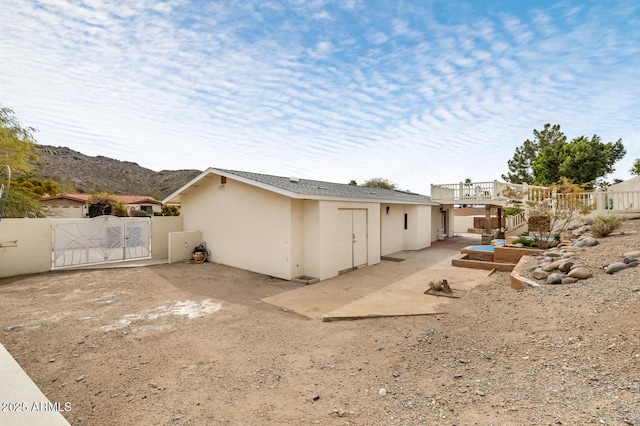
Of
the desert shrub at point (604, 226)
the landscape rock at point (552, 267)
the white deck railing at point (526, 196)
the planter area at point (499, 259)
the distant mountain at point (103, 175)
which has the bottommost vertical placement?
the planter area at point (499, 259)

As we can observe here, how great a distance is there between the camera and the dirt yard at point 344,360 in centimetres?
289

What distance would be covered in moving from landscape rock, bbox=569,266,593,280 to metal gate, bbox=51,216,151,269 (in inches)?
560

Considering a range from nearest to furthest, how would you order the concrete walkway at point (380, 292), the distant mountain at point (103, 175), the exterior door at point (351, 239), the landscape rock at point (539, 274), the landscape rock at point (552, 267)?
1. the concrete walkway at point (380, 292)
2. the landscape rock at point (539, 274)
3. the landscape rock at point (552, 267)
4. the exterior door at point (351, 239)
5. the distant mountain at point (103, 175)

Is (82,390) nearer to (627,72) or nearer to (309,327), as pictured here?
(309,327)

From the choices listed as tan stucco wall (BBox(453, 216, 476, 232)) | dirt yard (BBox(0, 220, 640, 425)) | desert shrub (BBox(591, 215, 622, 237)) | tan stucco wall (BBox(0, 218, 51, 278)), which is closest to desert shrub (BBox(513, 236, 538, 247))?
desert shrub (BBox(591, 215, 622, 237))

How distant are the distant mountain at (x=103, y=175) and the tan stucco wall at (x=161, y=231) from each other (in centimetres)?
4916

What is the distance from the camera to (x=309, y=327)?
5.55m

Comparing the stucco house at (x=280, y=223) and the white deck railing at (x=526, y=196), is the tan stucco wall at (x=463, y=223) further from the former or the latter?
the stucco house at (x=280, y=223)

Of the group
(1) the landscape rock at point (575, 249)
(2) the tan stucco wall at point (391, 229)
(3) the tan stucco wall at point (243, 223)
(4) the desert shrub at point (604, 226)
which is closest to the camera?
(1) the landscape rock at point (575, 249)

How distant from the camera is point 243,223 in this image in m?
10.7

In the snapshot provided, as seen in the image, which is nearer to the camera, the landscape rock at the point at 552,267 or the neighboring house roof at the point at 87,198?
the landscape rock at the point at 552,267

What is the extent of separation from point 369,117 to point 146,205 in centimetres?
3477

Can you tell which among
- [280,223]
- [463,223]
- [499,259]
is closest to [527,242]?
[499,259]

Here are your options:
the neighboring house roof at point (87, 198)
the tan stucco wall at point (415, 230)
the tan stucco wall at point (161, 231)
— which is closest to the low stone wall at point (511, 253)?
the tan stucco wall at point (415, 230)
